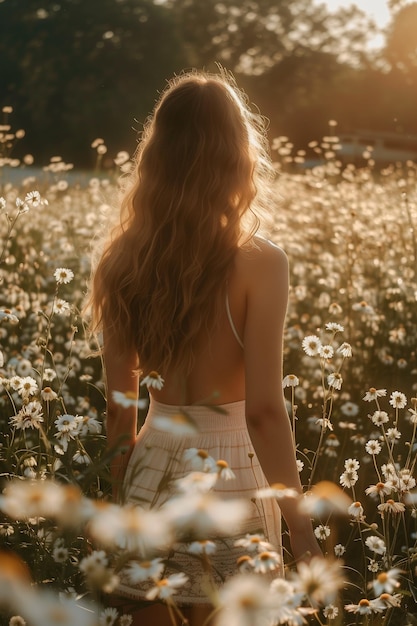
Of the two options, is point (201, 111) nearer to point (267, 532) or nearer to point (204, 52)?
point (267, 532)

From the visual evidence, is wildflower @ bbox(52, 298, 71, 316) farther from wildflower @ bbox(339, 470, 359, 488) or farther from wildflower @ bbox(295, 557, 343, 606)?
wildflower @ bbox(295, 557, 343, 606)

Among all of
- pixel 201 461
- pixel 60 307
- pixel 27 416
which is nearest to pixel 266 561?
pixel 201 461

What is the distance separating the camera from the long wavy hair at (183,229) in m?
2.08

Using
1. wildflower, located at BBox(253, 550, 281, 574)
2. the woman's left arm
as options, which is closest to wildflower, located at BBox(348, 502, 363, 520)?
the woman's left arm

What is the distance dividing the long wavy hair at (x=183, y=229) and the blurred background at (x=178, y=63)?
32.0 meters

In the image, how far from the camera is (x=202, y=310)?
206cm

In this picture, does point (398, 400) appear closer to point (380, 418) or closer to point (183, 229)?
point (380, 418)

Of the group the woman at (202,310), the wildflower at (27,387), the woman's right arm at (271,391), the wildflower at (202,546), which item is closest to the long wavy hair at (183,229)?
the woman at (202,310)

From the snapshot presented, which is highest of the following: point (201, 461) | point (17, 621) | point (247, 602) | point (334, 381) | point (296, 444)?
point (247, 602)

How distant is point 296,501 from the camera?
6.33 ft

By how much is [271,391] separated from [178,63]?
42947 mm

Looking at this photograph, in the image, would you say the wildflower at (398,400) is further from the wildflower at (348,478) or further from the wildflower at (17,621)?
the wildflower at (17,621)

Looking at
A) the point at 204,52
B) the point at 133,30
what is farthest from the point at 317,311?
the point at 204,52

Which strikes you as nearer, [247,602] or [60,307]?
[247,602]
